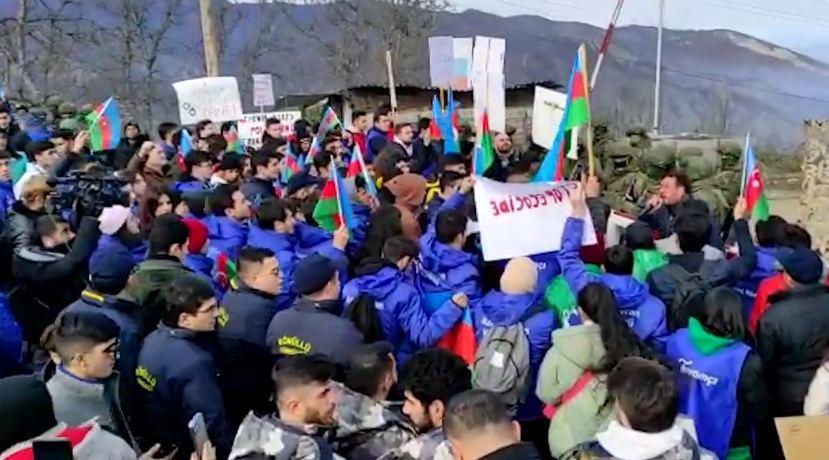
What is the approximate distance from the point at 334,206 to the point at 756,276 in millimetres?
2885

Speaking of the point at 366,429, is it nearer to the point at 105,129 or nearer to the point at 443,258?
the point at 443,258

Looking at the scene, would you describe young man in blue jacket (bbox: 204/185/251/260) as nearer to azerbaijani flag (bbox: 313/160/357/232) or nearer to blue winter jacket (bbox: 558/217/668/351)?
azerbaijani flag (bbox: 313/160/357/232)

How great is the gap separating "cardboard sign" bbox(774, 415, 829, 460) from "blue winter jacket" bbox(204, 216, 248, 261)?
4324 millimetres

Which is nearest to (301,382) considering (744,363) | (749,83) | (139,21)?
(744,363)

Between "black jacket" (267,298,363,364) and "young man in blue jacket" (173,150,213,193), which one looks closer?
"black jacket" (267,298,363,364)

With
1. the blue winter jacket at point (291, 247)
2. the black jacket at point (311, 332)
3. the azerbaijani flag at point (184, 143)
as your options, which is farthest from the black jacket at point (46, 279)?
the azerbaijani flag at point (184, 143)

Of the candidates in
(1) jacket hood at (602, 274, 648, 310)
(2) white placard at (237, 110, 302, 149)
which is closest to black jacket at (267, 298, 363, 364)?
(1) jacket hood at (602, 274, 648, 310)

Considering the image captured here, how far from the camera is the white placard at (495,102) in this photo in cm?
1184

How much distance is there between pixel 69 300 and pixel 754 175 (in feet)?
15.3

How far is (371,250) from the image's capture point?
255 inches

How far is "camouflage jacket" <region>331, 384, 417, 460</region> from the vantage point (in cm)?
393

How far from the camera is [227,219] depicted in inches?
283

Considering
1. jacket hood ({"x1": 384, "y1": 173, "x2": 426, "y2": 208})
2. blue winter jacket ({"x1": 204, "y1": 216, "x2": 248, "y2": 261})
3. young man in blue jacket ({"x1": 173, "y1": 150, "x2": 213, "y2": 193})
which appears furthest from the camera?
young man in blue jacket ({"x1": 173, "y1": 150, "x2": 213, "y2": 193})

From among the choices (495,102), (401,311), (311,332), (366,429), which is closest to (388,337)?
(401,311)
